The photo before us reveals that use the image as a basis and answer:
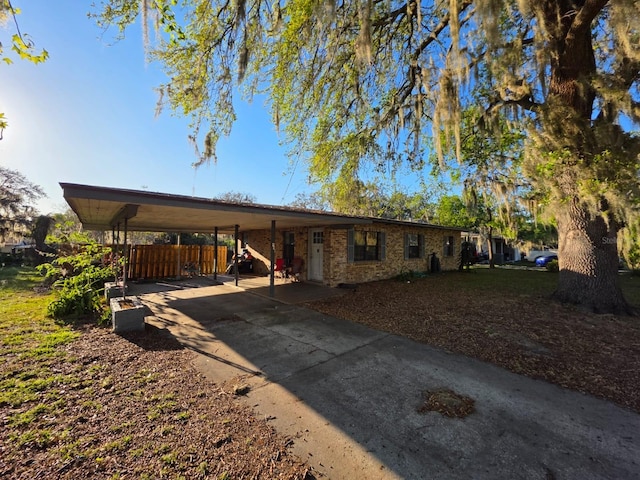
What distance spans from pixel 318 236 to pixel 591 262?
7.58m

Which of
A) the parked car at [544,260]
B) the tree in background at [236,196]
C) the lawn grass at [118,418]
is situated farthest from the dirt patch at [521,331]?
the tree in background at [236,196]

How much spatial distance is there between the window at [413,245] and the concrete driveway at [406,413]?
8.10m

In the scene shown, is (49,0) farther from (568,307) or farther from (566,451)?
(568,307)

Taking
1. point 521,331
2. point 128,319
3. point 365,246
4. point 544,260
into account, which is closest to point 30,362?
point 128,319

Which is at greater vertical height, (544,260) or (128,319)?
(544,260)

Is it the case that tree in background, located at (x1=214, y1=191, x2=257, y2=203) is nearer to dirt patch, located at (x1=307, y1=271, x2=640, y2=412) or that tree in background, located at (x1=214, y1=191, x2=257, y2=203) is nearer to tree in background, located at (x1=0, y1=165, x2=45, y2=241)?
tree in background, located at (x1=0, y1=165, x2=45, y2=241)

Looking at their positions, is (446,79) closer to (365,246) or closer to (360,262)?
(365,246)

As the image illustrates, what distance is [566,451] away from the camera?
2316mm

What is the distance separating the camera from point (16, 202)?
18.6 metres

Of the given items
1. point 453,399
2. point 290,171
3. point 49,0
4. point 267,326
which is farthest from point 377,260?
point 49,0

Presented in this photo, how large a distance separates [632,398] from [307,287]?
304 inches

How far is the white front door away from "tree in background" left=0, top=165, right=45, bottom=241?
841 inches

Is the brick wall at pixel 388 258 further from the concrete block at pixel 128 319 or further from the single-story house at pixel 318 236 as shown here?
the concrete block at pixel 128 319

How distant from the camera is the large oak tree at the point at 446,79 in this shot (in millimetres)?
5223
